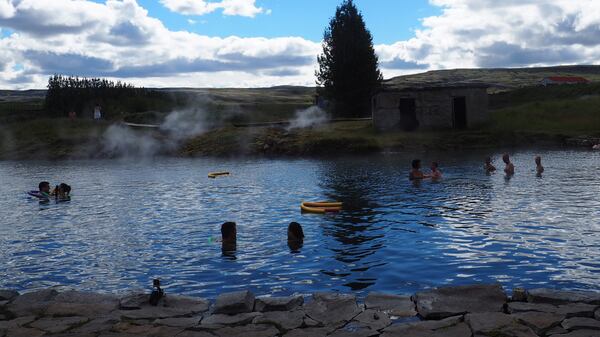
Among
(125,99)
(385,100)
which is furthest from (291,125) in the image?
(125,99)

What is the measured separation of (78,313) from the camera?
12.6 m

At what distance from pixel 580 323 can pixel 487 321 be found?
160 cm

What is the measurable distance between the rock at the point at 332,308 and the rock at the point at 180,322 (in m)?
2.21

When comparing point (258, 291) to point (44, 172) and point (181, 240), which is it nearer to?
point (181, 240)

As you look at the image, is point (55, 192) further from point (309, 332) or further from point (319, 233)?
point (309, 332)

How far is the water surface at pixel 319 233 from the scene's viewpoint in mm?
15945

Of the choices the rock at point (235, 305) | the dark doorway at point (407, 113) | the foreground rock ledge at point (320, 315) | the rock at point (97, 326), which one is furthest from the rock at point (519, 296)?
the dark doorway at point (407, 113)

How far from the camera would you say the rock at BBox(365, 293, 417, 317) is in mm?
12133

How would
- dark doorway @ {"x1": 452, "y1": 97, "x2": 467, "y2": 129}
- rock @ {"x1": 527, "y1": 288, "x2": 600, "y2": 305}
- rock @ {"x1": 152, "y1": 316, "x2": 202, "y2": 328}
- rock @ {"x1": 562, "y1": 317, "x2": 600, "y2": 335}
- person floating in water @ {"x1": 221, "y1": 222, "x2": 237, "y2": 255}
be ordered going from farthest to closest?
dark doorway @ {"x1": 452, "y1": 97, "x2": 467, "y2": 129}
person floating in water @ {"x1": 221, "y1": 222, "x2": 237, "y2": 255}
rock @ {"x1": 527, "y1": 288, "x2": 600, "y2": 305}
rock @ {"x1": 152, "y1": 316, "x2": 202, "y2": 328}
rock @ {"x1": 562, "y1": 317, "x2": 600, "y2": 335}

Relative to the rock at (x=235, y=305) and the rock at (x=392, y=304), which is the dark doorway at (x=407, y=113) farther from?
the rock at (x=235, y=305)

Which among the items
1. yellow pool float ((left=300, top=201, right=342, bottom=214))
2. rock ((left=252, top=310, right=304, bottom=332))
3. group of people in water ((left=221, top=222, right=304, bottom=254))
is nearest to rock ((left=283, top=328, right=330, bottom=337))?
rock ((left=252, top=310, right=304, bottom=332))

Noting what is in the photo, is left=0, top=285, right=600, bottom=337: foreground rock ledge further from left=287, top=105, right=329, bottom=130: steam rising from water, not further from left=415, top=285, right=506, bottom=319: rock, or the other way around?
left=287, top=105, right=329, bottom=130: steam rising from water

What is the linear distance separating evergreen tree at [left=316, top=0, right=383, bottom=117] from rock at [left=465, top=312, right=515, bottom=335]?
62467 millimetres

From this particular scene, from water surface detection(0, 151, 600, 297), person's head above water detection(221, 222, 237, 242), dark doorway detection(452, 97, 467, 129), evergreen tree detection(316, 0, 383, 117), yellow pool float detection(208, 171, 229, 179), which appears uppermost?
evergreen tree detection(316, 0, 383, 117)
